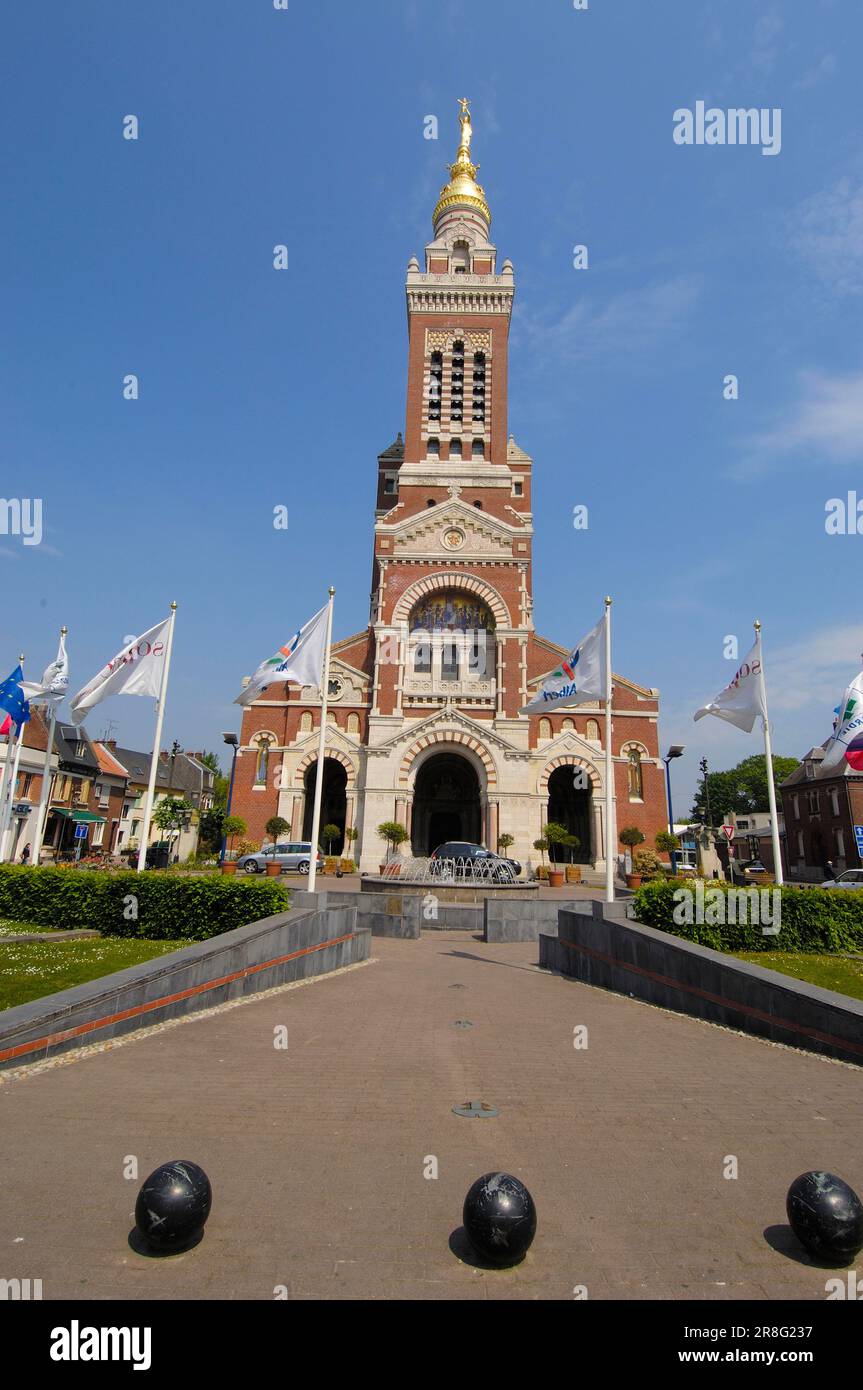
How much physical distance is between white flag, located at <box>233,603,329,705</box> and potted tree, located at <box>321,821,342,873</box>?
16308mm

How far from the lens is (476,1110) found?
255 inches

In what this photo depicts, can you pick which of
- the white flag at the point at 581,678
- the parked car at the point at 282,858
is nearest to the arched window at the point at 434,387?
the parked car at the point at 282,858

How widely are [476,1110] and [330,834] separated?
31.3 meters

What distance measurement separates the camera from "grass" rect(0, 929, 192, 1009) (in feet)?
30.0

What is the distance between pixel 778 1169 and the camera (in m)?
5.44

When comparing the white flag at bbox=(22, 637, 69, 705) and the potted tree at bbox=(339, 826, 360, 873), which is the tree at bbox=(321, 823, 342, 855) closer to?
the potted tree at bbox=(339, 826, 360, 873)

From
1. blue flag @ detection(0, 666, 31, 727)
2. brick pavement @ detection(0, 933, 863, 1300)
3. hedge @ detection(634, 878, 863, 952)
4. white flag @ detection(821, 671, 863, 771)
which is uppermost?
blue flag @ detection(0, 666, 31, 727)

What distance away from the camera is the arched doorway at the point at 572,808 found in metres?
40.2

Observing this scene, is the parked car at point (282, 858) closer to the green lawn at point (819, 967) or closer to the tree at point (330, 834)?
the tree at point (330, 834)

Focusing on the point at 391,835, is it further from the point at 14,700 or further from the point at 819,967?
the point at 819,967

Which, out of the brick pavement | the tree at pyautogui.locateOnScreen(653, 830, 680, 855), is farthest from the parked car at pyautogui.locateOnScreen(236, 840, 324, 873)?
the brick pavement

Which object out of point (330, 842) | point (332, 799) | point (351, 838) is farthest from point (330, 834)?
point (332, 799)

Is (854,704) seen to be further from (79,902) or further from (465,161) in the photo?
(465,161)
